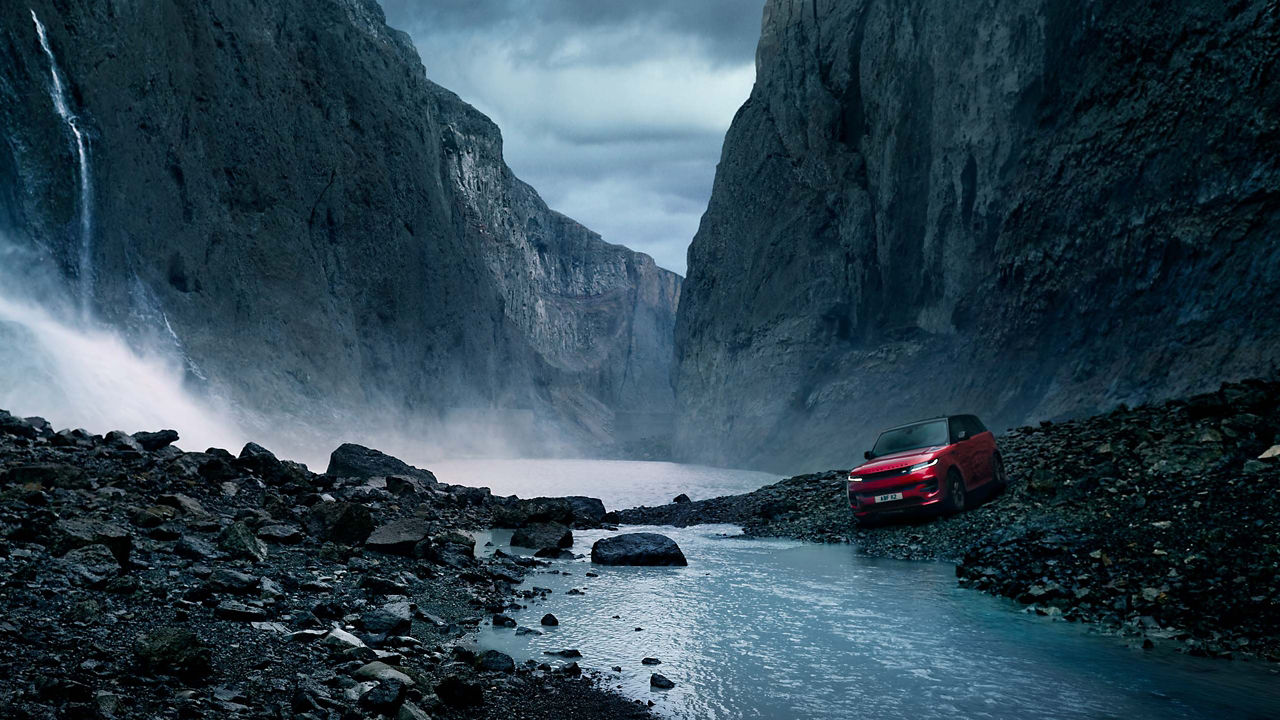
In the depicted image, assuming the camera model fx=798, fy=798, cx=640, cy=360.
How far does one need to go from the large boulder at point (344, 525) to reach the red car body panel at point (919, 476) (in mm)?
8657

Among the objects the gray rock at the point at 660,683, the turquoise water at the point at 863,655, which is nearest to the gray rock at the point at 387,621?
the turquoise water at the point at 863,655

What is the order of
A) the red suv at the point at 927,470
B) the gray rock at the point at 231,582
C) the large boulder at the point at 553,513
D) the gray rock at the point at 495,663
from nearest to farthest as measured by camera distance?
the gray rock at the point at 495,663 < the gray rock at the point at 231,582 < the red suv at the point at 927,470 < the large boulder at the point at 553,513

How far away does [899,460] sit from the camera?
14.7m

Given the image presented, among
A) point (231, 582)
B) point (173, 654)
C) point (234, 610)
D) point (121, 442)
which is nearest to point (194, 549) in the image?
point (231, 582)

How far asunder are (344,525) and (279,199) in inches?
2182

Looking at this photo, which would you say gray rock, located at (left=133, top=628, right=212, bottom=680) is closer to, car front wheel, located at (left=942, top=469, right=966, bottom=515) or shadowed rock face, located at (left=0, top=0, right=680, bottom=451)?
car front wheel, located at (left=942, top=469, right=966, bottom=515)

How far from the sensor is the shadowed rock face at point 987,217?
98.1ft

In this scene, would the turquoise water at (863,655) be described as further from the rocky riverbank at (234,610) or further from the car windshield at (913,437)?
the car windshield at (913,437)

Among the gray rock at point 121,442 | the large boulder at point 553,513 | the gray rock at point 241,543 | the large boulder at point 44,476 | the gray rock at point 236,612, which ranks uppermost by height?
the gray rock at point 121,442

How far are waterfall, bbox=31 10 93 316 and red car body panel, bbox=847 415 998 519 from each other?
41.8m

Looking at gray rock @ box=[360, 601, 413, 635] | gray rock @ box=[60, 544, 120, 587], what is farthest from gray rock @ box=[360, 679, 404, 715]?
gray rock @ box=[60, 544, 120, 587]

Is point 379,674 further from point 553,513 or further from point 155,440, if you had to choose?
point 155,440

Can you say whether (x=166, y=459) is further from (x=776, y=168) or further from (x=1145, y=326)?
(x=776, y=168)

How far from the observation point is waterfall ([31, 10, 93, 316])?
40.8 meters
